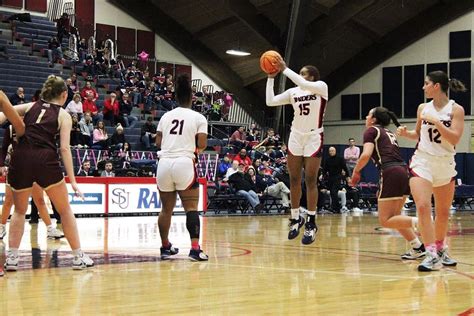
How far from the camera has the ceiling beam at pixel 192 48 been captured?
33.0 meters

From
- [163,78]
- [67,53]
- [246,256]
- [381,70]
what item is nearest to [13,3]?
[67,53]

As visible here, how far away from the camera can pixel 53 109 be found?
7.80 metres

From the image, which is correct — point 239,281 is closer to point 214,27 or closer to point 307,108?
point 307,108

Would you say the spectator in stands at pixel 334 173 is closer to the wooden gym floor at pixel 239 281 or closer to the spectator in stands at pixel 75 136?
the spectator in stands at pixel 75 136

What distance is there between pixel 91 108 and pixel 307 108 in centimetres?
1449

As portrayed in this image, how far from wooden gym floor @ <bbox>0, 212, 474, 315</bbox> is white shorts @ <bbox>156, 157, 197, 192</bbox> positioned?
845 mm

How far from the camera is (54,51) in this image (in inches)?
1049

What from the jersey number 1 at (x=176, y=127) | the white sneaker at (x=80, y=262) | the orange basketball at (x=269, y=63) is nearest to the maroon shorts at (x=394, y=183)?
the orange basketball at (x=269, y=63)

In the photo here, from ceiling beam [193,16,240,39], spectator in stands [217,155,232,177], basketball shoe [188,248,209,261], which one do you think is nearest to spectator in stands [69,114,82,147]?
spectator in stands [217,155,232,177]

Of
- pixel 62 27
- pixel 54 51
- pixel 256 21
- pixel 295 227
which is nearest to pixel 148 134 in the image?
pixel 54 51

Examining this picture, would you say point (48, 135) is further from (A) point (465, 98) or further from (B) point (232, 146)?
(A) point (465, 98)

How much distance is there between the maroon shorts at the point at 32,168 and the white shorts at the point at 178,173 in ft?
4.45

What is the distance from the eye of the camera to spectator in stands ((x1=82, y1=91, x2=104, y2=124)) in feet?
76.3

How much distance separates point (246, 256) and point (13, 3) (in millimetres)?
22416
